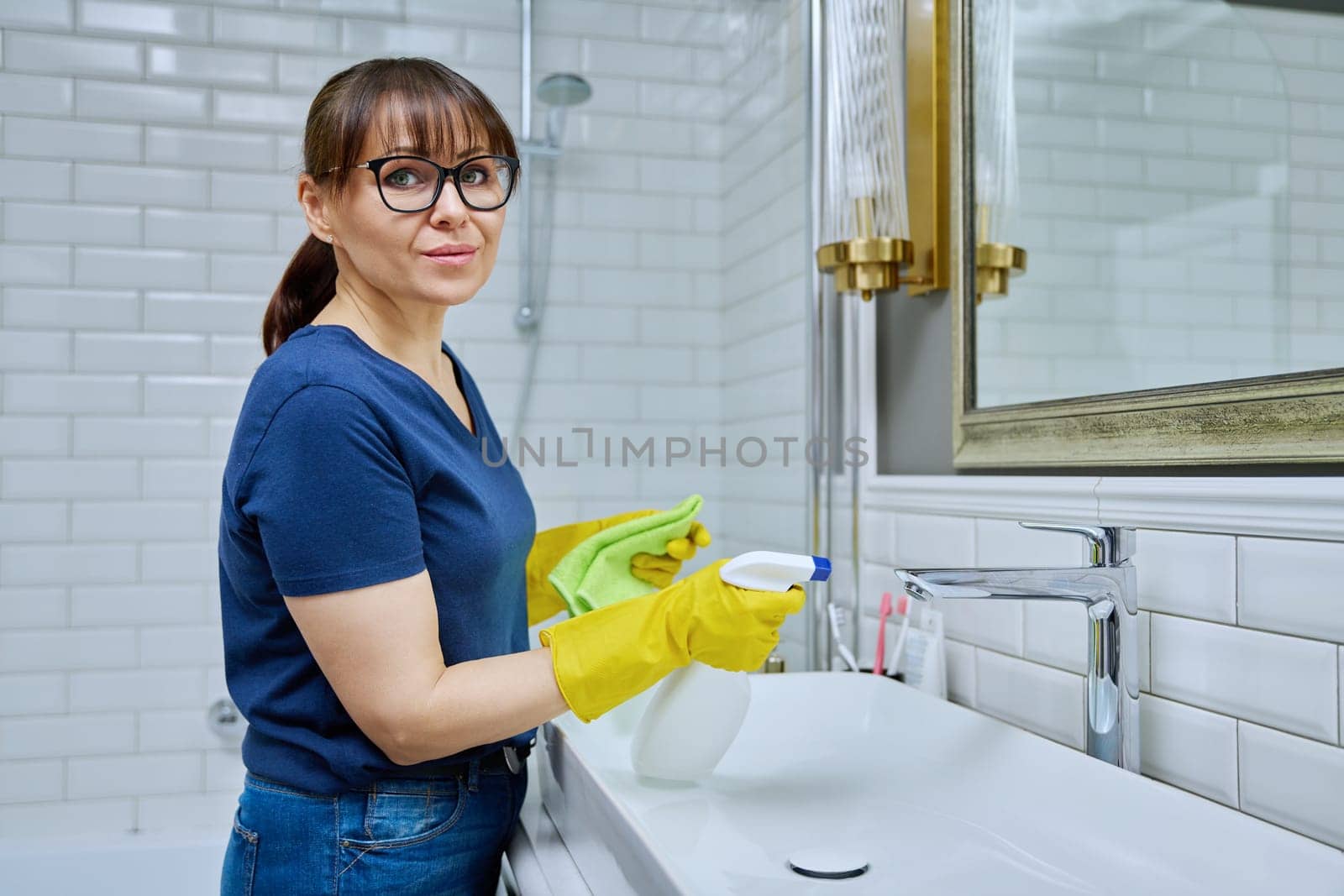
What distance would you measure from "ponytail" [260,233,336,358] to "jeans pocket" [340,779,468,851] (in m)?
0.52

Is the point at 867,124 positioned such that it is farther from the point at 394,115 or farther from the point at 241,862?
the point at 241,862

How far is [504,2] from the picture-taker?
1952mm

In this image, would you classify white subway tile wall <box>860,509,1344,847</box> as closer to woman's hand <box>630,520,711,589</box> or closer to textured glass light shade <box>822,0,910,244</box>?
woman's hand <box>630,520,711,589</box>

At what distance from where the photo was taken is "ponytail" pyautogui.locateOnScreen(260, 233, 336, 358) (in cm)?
120

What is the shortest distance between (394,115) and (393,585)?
1.48ft

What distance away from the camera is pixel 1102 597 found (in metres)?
0.94

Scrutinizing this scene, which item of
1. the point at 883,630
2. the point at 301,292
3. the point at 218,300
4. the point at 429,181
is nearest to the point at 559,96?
the point at 218,300

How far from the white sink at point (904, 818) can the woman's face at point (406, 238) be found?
48 centimetres

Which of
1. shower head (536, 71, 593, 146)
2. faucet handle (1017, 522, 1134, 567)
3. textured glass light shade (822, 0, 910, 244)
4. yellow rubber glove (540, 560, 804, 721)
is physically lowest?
yellow rubber glove (540, 560, 804, 721)

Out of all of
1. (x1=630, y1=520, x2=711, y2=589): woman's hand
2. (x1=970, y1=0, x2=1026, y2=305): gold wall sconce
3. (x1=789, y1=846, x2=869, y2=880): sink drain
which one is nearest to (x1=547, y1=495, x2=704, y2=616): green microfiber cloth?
(x1=630, y1=520, x2=711, y2=589): woman's hand

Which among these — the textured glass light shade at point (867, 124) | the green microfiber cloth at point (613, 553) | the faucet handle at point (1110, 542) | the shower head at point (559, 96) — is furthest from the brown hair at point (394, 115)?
the shower head at point (559, 96)

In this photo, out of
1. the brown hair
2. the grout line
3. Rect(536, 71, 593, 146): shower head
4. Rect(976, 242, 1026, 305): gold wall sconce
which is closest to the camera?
the grout line

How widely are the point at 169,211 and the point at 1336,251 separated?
6.07ft

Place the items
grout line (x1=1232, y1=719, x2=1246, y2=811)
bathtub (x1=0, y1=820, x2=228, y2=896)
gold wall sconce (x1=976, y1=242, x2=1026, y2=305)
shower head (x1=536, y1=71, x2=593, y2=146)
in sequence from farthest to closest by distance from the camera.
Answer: shower head (x1=536, y1=71, x2=593, y2=146) → bathtub (x1=0, y1=820, x2=228, y2=896) → gold wall sconce (x1=976, y1=242, x2=1026, y2=305) → grout line (x1=1232, y1=719, x2=1246, y2=811)
